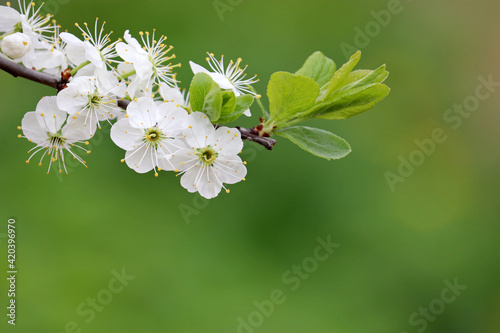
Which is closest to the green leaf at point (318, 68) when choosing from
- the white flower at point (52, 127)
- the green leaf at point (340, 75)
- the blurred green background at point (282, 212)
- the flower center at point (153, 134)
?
the green leaf at point (340, 75)

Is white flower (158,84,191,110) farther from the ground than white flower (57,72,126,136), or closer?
closer

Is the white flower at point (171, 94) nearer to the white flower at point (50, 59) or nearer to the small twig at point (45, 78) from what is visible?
the small twig at point (45, 78)

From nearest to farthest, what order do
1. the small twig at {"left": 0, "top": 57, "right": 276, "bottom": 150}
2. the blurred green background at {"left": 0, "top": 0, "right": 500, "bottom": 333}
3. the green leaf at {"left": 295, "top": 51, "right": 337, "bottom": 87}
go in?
the small twig at {"left": 0, "top": 57, "right": 276, "bottom": 150} → the green leaf at {"left": 295, "top": 51, "right": 337, "bottom": 87} → the blurred green background at {"left": 0, "top": 0, "right": 500, "bottom": 333}

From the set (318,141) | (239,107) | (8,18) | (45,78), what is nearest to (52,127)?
(45,78)

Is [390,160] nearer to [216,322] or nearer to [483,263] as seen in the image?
[483,263]

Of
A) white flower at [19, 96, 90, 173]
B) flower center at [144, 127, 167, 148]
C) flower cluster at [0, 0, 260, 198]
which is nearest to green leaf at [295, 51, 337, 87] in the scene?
flower cluster at [0, 0, 260, 198]

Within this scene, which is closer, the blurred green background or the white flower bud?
the white flower bud

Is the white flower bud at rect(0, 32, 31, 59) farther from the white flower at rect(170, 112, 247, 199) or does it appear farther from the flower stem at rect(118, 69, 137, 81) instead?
the white flower at rect(170, 112, 247, 199)
